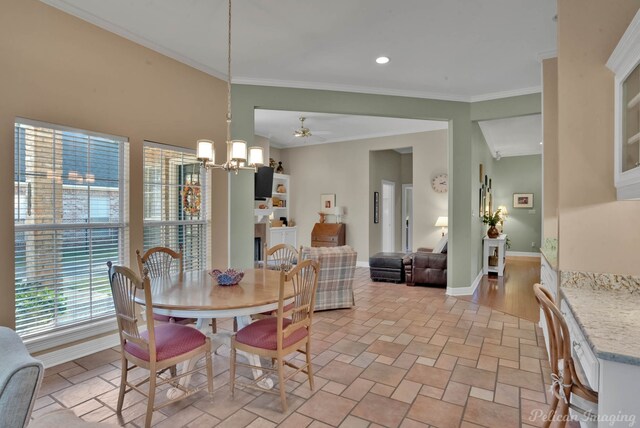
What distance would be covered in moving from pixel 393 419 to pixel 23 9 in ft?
13.1

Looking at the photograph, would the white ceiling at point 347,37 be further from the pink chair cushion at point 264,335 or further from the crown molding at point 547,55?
the pink chair cushion at point 264,335

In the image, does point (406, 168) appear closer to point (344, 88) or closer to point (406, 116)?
point (406, 116)

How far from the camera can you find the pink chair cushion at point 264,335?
7.34ft

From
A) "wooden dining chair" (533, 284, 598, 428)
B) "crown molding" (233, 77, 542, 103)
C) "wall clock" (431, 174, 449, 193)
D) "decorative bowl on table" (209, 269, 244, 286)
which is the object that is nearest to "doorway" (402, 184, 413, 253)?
"wall clock" (431, 174, 449, 193)

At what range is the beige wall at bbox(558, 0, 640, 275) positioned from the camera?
211 centimetres

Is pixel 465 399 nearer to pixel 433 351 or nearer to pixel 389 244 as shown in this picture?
pixel 433 351

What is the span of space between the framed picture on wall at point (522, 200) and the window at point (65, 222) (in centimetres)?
1014

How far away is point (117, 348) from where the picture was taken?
3.19 meters

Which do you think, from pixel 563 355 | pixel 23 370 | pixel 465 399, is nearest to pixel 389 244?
pixel 465 399

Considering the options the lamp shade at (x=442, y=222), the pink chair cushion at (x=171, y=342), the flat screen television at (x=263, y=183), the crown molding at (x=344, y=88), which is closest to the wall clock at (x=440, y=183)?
the lamp shade at (x=442, y=222)

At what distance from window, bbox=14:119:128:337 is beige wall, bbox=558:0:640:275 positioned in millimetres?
3705

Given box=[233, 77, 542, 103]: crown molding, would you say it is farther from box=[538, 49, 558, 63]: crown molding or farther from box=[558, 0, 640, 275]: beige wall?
box=[558, 0, 640, 275]: beige wall

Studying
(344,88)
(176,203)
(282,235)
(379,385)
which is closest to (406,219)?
(282,235)

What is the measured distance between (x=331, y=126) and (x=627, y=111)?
211 inches
